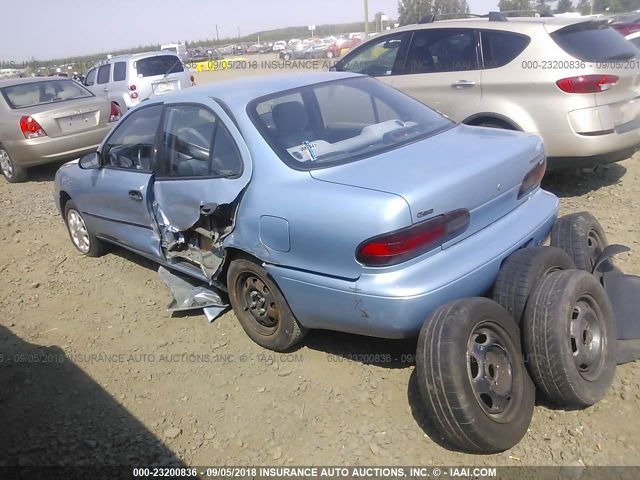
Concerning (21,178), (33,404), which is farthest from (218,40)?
(33,404)

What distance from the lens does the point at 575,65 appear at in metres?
5.29

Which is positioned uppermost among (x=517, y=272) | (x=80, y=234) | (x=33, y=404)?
(x=517, y=272)

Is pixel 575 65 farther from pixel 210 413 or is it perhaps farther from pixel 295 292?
pixel 210 413

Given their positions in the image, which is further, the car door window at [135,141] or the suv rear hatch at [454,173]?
the car door window at [135,141]

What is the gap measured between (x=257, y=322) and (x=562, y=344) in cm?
185

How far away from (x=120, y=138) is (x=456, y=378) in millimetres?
3491

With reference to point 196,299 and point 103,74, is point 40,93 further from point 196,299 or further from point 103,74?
point 196,299

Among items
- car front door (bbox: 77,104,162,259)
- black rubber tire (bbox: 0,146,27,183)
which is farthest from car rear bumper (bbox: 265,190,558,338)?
black rubber tire (bbox: 0,146,27,183)

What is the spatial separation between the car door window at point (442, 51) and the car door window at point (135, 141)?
3.34m

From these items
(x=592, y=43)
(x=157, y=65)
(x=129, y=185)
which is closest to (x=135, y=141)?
(x=129, y=185)

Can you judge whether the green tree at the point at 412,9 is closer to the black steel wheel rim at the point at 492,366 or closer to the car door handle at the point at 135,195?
the car door handle at the point at 135,195

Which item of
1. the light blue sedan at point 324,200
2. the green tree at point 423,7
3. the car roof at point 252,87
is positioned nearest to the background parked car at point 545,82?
the light blue sedan at point 324,200

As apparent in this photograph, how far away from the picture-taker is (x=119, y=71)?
14.1m

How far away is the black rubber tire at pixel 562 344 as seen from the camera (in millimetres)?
2701
